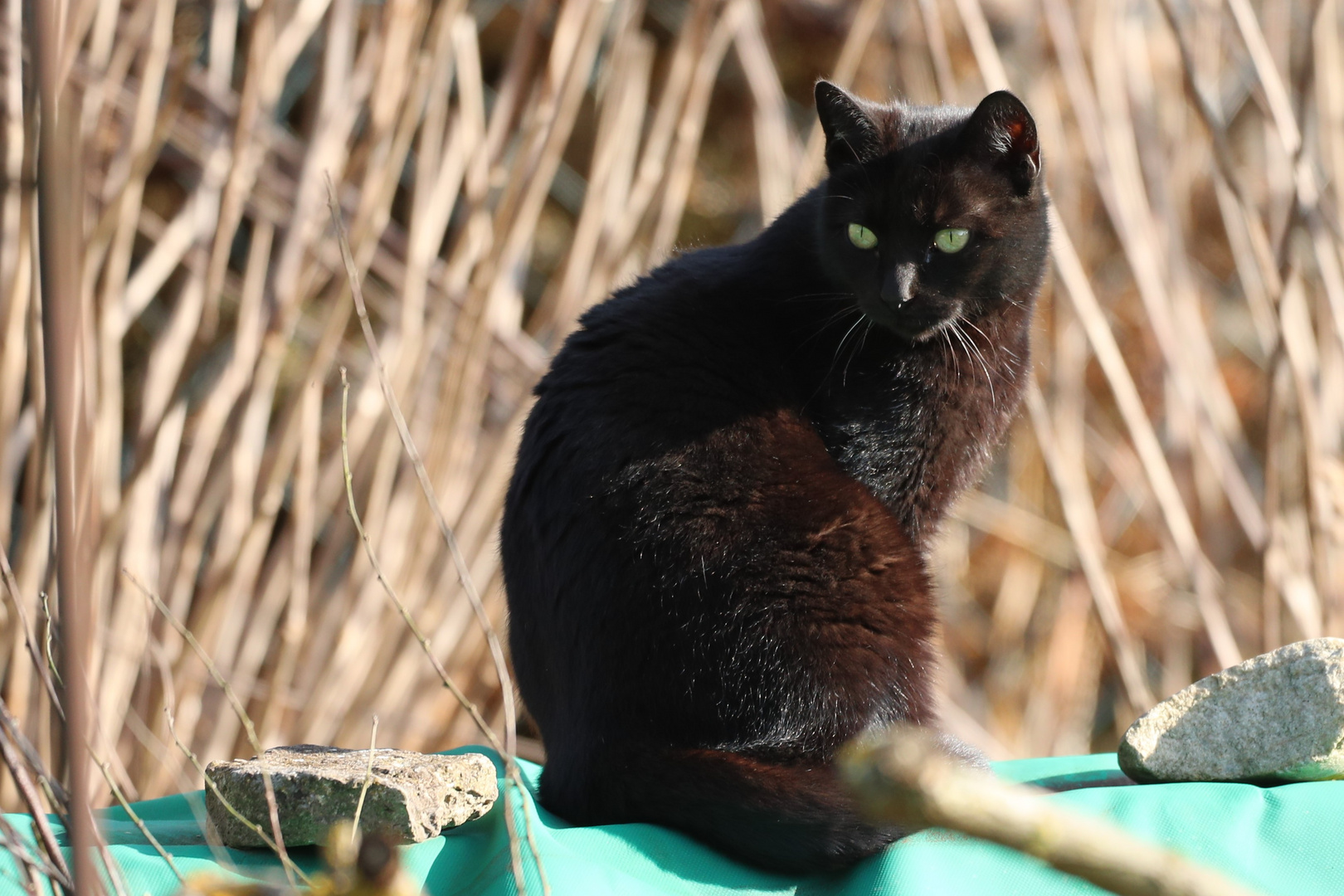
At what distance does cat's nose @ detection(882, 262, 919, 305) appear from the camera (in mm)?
1040

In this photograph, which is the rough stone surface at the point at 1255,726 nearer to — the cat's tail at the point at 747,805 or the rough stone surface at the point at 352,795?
the cat's tail at the point at 747,805

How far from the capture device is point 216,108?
61.6 inches

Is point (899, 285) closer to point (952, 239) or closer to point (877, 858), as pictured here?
point (952, 239)

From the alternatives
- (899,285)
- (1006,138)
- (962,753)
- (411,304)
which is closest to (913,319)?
(899,285)

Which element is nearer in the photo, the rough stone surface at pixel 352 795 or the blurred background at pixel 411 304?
the rough stone surface at pixel 352 795

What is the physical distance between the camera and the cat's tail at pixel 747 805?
0.84 metres

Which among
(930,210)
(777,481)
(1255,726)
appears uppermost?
(930,210)

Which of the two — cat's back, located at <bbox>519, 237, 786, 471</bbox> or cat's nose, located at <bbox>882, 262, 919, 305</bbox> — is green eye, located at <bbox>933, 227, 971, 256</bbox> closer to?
cat's nose, located at <bbox>882, 262, 919, 305</bbox>

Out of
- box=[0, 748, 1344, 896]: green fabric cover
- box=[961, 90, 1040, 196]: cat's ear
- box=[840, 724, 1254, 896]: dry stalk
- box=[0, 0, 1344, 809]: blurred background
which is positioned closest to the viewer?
box=[840, 724, 1254, 896]: dry stalk

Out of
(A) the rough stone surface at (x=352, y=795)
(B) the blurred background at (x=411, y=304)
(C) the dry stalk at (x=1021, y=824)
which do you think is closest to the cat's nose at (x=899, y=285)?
(B) the blurred background at (x=411, y=304)

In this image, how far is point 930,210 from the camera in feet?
3.56

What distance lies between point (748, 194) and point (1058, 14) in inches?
36.9

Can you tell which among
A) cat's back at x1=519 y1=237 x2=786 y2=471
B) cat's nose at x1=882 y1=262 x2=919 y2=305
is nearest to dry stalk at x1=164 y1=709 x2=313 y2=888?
cat's back at x1=519 y1=237 x2=786 y2=471

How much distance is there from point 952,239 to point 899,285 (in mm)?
103
